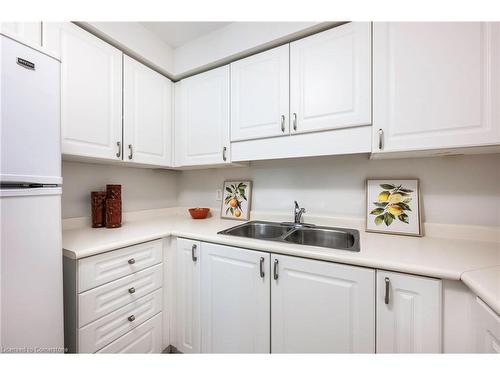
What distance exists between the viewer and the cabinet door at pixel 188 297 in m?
1.32

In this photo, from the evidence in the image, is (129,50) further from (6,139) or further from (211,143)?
(6,139)

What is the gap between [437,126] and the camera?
1019 mm

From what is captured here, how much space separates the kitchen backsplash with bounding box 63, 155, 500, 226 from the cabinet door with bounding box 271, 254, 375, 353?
26.0 inches

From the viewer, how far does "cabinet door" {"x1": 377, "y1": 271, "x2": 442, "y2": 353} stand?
2.69 ft

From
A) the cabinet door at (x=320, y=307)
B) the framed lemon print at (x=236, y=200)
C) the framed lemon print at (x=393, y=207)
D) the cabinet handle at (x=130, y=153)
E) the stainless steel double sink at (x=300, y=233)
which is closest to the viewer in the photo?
the cabinet door at (x=320, y=307)

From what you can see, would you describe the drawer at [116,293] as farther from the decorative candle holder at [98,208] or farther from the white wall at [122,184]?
the white wall at [122,184]

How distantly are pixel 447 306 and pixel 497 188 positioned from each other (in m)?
0.82

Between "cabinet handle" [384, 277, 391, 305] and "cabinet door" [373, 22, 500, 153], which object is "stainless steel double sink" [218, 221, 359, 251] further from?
"cabinet door" [373, 22, 500, 153]

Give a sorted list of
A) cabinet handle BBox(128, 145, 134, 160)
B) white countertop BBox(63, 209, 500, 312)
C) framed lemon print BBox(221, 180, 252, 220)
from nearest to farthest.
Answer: white countertop BBox(63, 209, 500, 312) < cabinet handle BBox(128, 145, 134, 160) < framed lemon print BBox(221, 180, 252, 220)

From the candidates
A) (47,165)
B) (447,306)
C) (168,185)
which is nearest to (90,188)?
(168,185)

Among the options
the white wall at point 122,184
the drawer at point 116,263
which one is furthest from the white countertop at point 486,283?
the white wall at point 122,184

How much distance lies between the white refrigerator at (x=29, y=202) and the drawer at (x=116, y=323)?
0.15 metres

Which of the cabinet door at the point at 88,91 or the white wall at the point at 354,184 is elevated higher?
the cabinet door at the point at 88,91

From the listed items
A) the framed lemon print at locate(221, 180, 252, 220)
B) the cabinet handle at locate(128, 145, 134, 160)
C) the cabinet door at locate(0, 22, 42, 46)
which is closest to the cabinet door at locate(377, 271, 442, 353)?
the framed lemon print at locate(221, 180, 252, 220)
